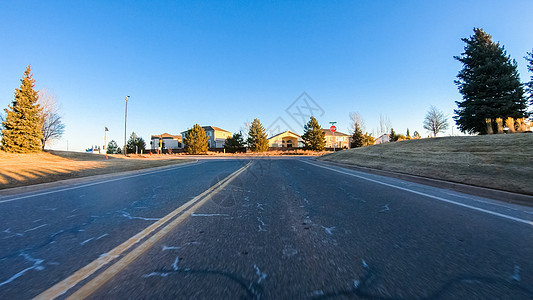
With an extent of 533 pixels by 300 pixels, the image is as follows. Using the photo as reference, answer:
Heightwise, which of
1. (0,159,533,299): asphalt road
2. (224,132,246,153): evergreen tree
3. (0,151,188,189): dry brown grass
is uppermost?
(224,132,246,153): evergreen tree

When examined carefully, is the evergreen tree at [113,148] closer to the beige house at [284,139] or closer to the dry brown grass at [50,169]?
the beige house at [284,139]

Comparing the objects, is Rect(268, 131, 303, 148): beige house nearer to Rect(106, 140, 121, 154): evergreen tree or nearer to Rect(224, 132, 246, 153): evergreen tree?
Rect(224, 132, 246, 153): evergreen tree

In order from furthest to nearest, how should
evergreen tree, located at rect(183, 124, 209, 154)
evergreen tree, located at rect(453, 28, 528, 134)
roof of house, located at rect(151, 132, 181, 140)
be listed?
roof of house, located at rect(151, 132, 181, 140) < evergreen tree, located at rect(183, 124, 209, 154) < evergreen tree, located at rect(453, 28, 528, 134)

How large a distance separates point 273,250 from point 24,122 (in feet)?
117

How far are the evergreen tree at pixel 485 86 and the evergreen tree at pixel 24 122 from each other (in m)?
48.4

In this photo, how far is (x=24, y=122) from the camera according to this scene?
24.7 meters

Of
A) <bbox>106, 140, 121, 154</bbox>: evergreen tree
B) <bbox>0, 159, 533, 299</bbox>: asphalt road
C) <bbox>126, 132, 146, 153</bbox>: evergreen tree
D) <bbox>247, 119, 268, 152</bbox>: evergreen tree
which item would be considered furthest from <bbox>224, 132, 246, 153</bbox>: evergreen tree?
<bbox>106, 140, 121, 154</bbox>: evergreen tree

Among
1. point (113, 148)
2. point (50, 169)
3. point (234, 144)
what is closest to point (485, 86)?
point (50, 169)

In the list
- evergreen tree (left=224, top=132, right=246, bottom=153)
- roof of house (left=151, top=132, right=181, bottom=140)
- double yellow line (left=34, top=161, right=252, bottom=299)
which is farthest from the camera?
roof of house (left=151, top=132, right=181, bottom=140)

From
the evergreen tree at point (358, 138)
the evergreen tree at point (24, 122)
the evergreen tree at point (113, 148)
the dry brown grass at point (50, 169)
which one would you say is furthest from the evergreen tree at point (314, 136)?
the evergreen tree at point (113, 148)

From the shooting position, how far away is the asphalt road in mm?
1728

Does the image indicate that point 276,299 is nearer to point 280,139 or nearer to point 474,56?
point 474,56

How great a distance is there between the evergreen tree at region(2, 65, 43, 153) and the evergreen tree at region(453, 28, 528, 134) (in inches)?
1907

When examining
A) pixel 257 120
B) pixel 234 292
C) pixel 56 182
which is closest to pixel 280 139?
pixel 257 120
